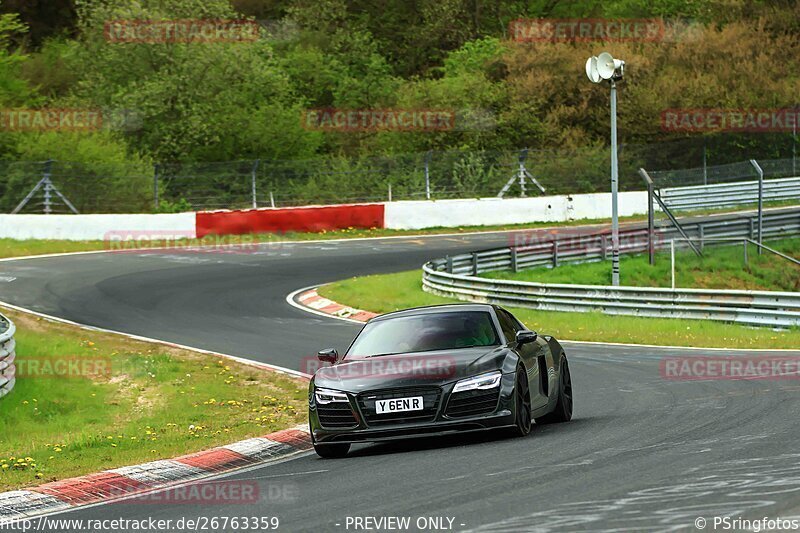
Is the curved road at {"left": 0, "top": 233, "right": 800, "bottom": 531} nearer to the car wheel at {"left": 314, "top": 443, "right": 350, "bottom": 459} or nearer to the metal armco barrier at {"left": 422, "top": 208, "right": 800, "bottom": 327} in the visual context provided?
the car wheel at {"left": 314, "top": 443, "right": 350, "bottom": 459}

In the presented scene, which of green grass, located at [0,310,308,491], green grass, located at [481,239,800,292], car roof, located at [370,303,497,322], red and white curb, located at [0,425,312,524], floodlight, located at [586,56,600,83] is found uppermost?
floodlight, located at [586,56,600,83]

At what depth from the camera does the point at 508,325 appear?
12812mm

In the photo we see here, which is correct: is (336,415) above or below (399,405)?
below

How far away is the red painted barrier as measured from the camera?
40781mm

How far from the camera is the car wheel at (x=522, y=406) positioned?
11422 millimetres

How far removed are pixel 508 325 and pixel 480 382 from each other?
5.38 feet

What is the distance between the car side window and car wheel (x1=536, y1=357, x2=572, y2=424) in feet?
2.37

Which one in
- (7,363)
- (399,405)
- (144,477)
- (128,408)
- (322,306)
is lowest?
(322,306)

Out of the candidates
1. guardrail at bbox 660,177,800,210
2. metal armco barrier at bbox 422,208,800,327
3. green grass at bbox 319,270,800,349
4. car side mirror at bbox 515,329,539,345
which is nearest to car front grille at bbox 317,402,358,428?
car side mirror at bbox 515,329,539,345

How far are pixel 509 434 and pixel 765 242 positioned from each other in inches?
1182

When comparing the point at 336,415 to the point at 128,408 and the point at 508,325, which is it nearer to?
the point at 508,325

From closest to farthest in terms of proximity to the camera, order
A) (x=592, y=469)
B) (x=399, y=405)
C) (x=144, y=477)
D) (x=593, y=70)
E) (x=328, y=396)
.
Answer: (x=592, y=469) → (x=144, y=477) → (x=399, y=405) → (x=328, y=396) → (x=593, y=70)

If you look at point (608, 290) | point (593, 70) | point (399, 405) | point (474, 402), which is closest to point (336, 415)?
point (399, 405)

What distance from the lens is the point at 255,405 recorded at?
16266mm
